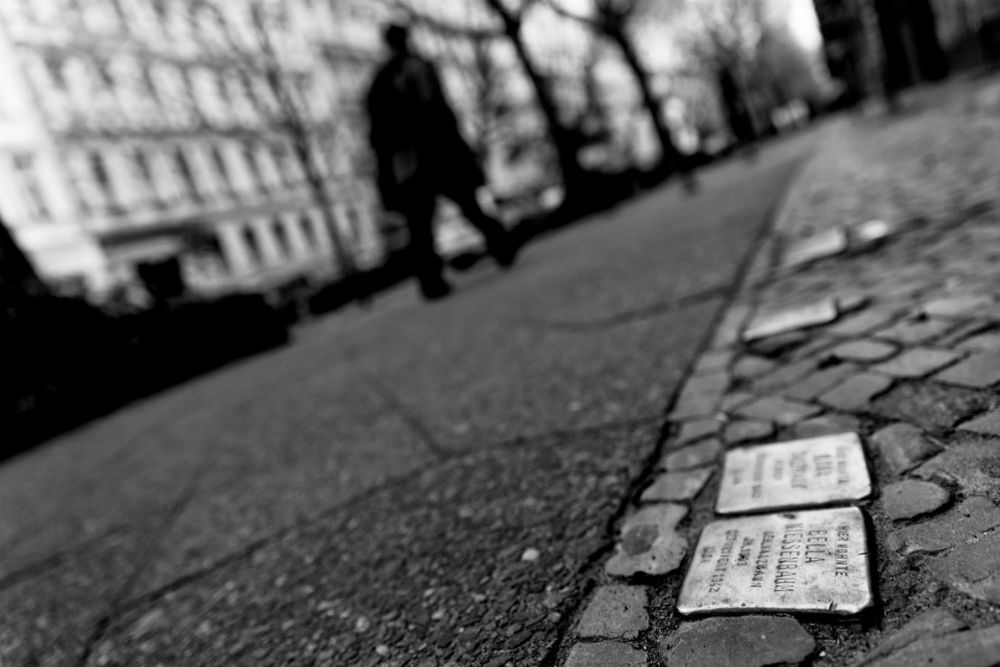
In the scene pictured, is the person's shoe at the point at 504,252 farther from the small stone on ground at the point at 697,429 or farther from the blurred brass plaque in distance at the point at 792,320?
the small stone on ground at the point at 697,429

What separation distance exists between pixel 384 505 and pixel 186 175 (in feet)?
110

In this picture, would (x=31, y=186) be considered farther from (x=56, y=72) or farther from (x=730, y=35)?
(x=730, y=35)

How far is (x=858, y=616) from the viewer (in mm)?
981

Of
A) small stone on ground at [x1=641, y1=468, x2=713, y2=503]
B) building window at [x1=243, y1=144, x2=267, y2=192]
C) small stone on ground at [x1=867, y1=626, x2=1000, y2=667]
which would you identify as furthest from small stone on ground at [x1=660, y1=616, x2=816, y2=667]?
building window at [x1=243, y1=144, x2=267, y2=192]

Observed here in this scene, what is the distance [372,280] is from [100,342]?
25.5ft

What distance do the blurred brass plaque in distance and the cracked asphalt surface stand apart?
243 millimetres

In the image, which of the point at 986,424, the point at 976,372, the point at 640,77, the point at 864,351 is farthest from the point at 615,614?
the point at 640,77

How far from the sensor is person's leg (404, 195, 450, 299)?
247 inches

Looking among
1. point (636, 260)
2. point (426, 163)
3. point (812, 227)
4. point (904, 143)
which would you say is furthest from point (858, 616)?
point (904, 143)

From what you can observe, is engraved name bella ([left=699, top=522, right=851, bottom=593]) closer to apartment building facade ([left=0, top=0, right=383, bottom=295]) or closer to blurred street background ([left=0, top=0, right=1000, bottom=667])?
blurred street background ([left=0, top=0, right=1000, bottom=667])

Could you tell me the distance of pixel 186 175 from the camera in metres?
30.8

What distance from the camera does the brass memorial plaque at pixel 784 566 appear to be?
1.03 meters

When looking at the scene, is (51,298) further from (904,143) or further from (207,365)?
(904,143)

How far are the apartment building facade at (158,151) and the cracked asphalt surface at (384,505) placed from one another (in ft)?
55.3
